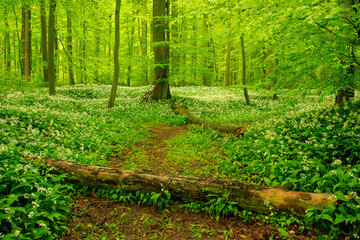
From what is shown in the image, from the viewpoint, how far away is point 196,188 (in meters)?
4.43

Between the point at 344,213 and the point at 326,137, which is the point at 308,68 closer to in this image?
the point at 326,137

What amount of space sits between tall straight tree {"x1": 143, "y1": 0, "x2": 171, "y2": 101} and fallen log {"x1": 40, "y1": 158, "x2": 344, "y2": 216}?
11.4 metres

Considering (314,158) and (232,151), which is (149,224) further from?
(314,158)

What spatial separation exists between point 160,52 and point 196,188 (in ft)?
43.0

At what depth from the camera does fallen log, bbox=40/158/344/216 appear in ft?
12.5

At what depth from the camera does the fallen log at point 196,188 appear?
12.5 feet

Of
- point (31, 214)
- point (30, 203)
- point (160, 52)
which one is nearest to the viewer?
point (31, 214)

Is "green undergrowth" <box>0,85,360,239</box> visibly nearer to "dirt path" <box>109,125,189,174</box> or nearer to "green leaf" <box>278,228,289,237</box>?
"dirt path" <box>109,125,189,174</box>

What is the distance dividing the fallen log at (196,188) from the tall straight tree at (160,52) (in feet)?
37.4

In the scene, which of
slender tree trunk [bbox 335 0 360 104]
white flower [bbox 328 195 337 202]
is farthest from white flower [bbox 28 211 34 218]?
slender tree trunk [bbox 335 0 360 104]

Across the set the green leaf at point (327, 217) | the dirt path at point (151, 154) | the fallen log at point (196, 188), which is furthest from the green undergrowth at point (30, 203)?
the green leaf at point (327, 217)

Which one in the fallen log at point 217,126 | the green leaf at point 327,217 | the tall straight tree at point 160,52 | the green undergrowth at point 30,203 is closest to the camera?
the green undergrowth at point 30,203

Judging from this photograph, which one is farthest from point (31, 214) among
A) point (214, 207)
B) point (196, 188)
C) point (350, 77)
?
point (350, 77)

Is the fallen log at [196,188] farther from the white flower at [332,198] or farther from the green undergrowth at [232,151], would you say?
the green undergrowth at [232,151]
